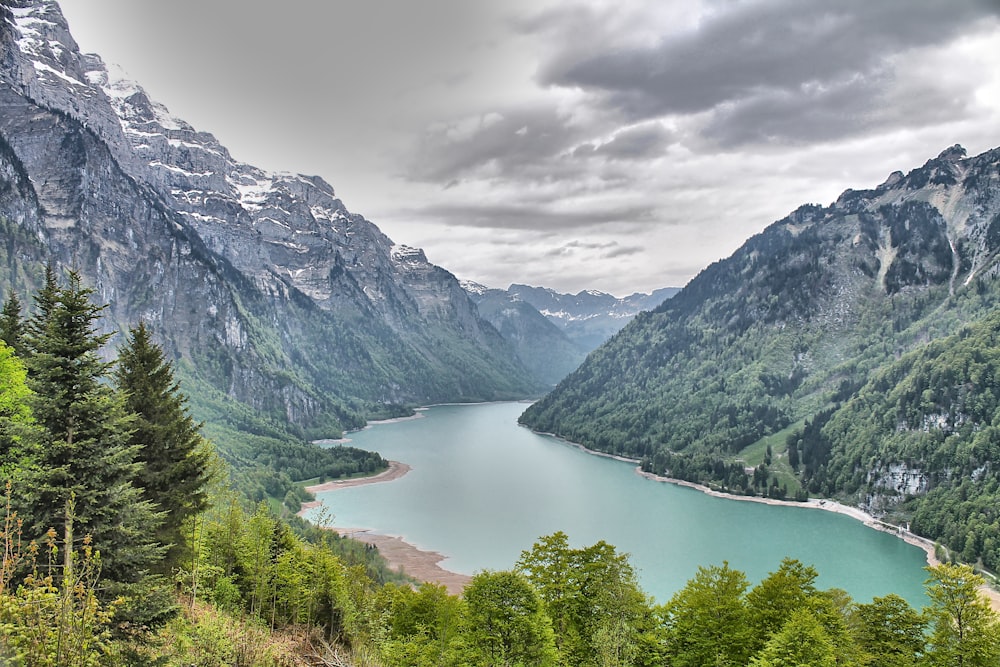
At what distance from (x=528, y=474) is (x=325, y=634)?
117 m

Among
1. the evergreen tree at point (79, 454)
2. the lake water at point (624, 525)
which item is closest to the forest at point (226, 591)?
the evergreen tree at point (79, 454)

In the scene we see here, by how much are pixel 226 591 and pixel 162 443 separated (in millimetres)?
8153

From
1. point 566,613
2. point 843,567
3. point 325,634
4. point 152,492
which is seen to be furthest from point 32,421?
point 843,567

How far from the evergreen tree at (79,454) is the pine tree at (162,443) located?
777 cm

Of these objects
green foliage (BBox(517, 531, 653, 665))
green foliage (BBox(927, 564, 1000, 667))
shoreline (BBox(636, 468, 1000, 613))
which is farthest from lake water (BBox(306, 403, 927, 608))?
green foliage (BBox(927, 564, 1000, 667))

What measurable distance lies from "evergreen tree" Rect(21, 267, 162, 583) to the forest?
47 millimetres

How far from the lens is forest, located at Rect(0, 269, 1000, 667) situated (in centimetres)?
1423

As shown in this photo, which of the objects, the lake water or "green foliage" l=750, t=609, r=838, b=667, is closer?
"green foliage" l=750, t=609, r=838, b=667

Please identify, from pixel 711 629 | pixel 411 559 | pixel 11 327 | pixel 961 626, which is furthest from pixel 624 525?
pixel 11 327

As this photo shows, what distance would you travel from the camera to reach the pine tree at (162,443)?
2341cm

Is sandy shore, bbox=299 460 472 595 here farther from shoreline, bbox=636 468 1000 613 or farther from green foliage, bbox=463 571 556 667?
shoreline, bbox=636 468 1000 613

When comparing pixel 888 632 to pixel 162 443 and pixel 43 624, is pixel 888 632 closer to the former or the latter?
pixel 162 443

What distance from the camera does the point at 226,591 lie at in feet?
92.5

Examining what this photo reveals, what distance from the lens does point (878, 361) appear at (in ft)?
590
